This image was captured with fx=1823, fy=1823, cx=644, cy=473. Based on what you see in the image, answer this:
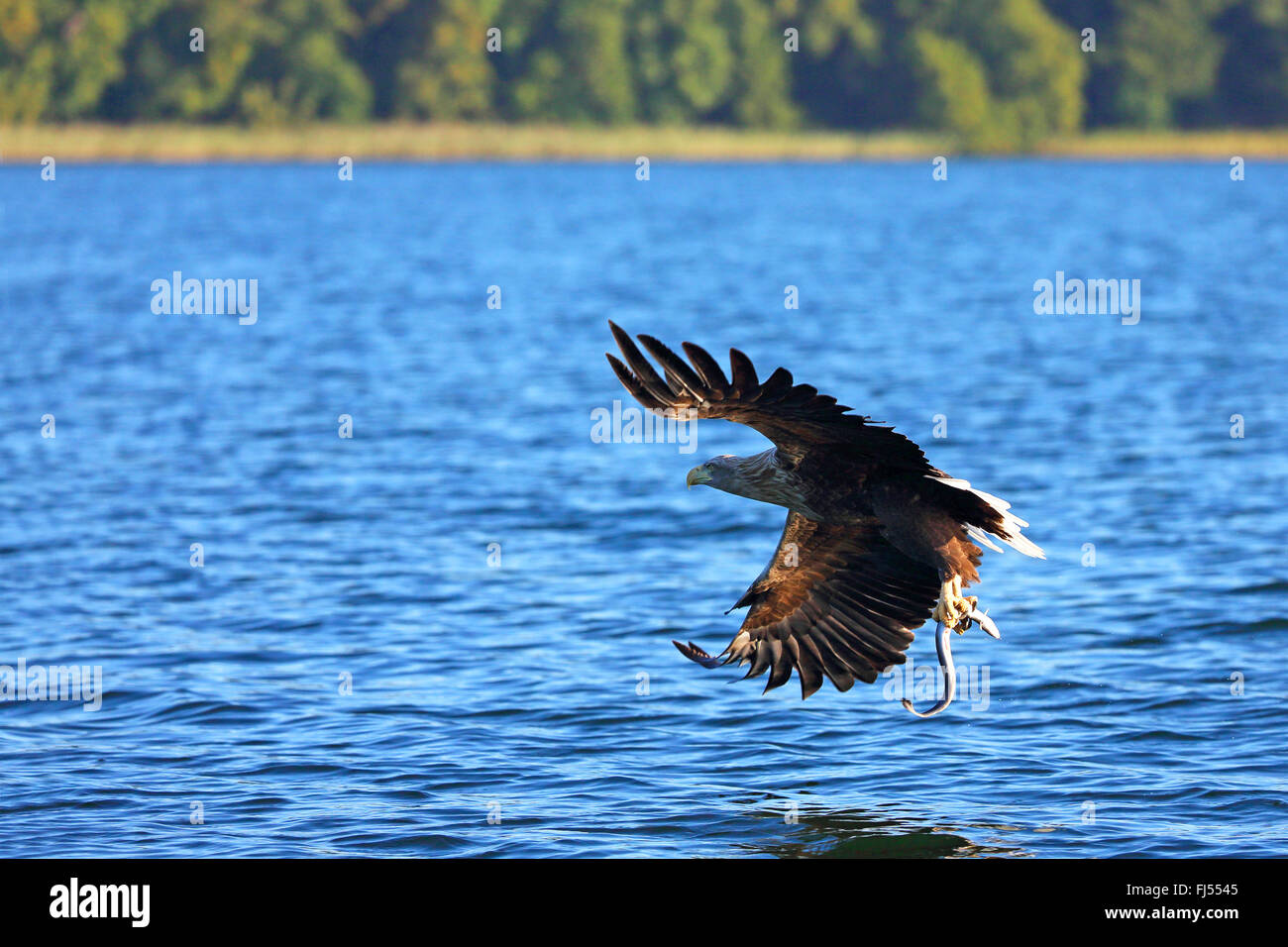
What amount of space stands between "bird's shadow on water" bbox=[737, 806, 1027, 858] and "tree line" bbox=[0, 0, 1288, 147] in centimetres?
6880

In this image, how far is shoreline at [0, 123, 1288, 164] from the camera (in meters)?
76.8

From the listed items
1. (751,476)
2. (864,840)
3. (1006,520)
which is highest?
→ (751,476)

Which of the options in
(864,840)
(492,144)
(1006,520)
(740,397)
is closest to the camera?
(740,397)

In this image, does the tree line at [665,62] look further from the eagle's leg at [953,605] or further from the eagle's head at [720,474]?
the eagle's head at [720,474]

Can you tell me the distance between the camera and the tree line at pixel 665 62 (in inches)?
3103

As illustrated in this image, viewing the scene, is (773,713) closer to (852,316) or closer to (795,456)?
(795,456)

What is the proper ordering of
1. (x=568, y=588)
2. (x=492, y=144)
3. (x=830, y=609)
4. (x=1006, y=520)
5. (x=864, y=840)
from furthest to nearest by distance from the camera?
(x=492, y=144)
(x=568, y=588)
(x=830, y=609)
(x=864, y=840)
(x=1006, y=520)

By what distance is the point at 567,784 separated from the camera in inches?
403

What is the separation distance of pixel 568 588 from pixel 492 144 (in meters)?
69.1

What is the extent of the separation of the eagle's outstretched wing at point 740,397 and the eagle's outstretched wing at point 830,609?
1281 mm

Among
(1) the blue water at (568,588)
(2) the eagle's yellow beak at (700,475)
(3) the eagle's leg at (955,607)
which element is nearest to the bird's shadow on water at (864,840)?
(1) the blue water at (568,588)

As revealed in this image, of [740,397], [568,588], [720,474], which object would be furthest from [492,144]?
[740,397]

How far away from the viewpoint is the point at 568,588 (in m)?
14.6

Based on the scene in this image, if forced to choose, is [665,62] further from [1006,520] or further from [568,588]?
[1006,520]
